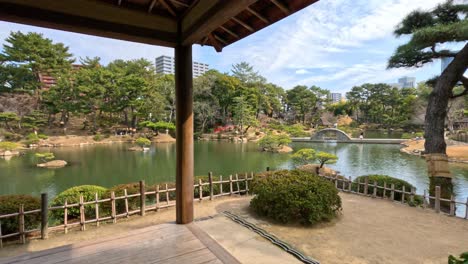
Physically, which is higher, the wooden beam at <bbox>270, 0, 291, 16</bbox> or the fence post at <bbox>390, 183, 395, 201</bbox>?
the wooden beam at <bbox>270, 0, 291, 16</bbox>

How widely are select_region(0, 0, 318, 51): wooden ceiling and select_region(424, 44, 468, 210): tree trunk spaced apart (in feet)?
16.4

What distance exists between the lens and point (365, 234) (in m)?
3.22

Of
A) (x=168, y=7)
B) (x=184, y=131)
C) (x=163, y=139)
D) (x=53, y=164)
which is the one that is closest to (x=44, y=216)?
(x=184, y=131)

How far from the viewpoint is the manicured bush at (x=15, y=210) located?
3.45 metres

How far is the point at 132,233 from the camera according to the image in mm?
2240

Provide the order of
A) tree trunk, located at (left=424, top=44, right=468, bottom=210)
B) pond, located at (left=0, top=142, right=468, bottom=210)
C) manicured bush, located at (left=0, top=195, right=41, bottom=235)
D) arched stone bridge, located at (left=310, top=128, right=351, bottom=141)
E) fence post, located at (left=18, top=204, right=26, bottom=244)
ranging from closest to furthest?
fence post, located at (left=18, top=204, right=26, bottom=244) < manicured bush, located at (left=0, top=195, right=41, bottom=235) < tree trunk, located at (left=424, top=44, right=468, bottom=210) < pond, located at (left=0, top=142, right=468, bottom=210) < arched stone bridge, located at (left=310, top=128, right=351, bottom=141)

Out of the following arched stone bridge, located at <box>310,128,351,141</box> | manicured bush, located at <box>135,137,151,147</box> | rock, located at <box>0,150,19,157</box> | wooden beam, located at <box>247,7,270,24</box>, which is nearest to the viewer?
wooden beam, located at <box>247,7,270,24</box>

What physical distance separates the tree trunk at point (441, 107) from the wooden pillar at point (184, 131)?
16.4 feet

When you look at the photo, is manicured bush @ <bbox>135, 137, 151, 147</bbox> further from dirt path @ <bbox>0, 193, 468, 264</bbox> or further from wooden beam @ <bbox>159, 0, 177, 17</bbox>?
wooden beam @ <bbox>159, 0, 177, 17</bbox>

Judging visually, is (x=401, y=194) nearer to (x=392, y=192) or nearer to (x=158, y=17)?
(x=392, y=192)

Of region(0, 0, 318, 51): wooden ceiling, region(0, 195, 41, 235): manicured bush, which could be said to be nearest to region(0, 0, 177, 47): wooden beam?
region(0, 0, 318, 51): wooden ceiling

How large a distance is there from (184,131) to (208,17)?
1094 mm

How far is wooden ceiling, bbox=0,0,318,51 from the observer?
1573 millimetres

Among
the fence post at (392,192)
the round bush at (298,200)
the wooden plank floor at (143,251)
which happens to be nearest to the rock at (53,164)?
the round bush at (298,200)
